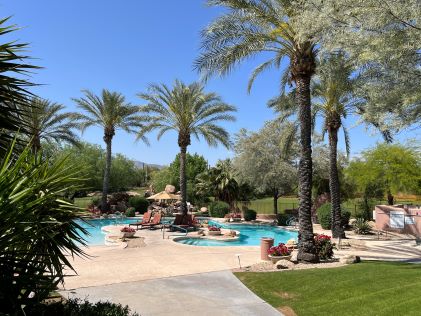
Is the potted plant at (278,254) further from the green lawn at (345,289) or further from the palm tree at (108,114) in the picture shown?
the palm tree at (108,114)

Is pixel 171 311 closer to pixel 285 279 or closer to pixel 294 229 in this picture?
pixel 285 279

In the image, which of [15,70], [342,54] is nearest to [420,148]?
[342,54]

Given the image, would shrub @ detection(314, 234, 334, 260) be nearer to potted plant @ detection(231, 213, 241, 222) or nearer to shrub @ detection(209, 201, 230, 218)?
potted plant @ detection(231, 213, 241, 222)

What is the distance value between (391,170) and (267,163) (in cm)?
967

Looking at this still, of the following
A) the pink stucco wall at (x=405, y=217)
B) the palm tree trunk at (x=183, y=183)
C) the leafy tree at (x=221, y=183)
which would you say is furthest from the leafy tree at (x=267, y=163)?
the pink stucco wall at (x=405, y=217)

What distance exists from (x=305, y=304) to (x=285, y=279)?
186cm

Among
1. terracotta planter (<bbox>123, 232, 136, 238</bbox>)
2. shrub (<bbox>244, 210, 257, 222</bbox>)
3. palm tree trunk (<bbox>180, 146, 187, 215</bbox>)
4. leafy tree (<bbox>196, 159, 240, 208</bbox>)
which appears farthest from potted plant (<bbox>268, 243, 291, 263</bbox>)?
leafy tree (<bbox>196, 159, 240, 208</bbox>)

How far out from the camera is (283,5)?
40.5 feet

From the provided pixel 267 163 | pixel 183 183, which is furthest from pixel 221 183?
pixel 183 183

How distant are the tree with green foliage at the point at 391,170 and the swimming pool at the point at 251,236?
25.1 ft

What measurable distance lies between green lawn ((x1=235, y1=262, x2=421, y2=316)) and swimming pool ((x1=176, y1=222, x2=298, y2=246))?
8778mm

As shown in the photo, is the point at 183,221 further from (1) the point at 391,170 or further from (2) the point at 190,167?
(2) the point at 190,167

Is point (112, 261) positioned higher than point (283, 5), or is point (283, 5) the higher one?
point (283, 5)

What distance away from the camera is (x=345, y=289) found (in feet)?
28.4
